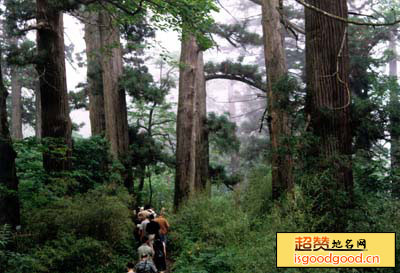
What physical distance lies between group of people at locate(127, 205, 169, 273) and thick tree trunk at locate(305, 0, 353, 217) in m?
3.66

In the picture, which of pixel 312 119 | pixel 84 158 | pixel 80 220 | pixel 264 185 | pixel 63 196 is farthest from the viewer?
pixel 84 158

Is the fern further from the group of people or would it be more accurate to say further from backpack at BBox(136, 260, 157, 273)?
backpack at BBox(136, 260, 157, 273)

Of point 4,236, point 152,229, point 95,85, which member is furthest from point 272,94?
point 95,85

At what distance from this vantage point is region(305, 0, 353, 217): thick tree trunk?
621cm

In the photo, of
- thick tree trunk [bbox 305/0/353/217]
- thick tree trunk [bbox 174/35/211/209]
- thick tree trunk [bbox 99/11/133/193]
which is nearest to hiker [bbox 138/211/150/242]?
thick tree trunk [bbox 174/35/211/209]

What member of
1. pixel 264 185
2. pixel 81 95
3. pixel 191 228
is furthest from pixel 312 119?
pixel 81 95

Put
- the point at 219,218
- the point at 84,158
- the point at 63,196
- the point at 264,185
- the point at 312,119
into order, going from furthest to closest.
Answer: the point at 84,158 → the point at 264,185 → the point at 219,218 → the point at 63,196 → the point at 312,119

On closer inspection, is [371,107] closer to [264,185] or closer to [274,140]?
[274,140]

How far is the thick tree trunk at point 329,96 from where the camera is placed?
621 centimetres

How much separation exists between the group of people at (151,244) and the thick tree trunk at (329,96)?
366 cm

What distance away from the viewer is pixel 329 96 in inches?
253

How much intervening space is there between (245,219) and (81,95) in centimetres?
1201

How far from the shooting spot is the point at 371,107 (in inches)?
257

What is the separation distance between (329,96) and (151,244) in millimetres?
5049
